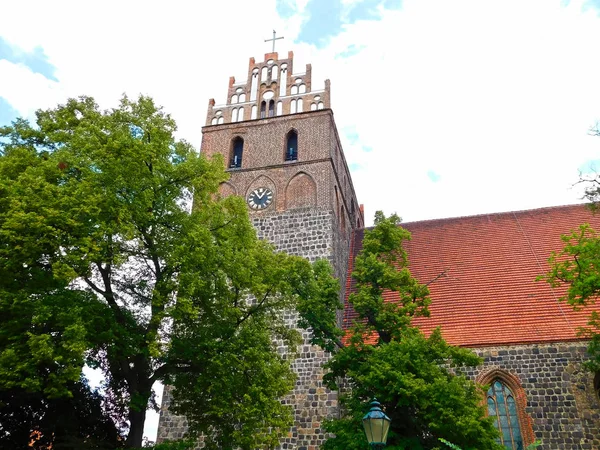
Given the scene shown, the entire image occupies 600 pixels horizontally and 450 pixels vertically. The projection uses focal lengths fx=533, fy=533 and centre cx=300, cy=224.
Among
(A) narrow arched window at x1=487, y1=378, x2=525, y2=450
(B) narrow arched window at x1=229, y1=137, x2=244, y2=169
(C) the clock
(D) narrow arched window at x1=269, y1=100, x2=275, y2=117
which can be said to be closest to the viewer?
(A) narrow arched window at x1=487, y1=378, x2=525, y2=450

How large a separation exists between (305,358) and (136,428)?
5.83 meters

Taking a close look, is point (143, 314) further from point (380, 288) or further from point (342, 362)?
point (380, 288)

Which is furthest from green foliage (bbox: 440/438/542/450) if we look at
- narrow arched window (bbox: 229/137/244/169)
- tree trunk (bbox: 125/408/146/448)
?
narrow arched window (bbox: 229/137/244/169)

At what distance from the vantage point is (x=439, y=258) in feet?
57.1

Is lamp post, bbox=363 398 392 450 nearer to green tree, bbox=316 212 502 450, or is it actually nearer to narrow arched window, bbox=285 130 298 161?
green tree, bbox=316 212 502 450

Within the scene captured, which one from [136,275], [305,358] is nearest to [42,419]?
[136,275]

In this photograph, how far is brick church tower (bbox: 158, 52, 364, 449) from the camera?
14242 mm

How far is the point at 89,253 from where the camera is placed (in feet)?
27.2

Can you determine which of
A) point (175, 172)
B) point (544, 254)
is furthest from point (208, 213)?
point (544, 254)

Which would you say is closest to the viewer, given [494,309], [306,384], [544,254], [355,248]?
[306,384]

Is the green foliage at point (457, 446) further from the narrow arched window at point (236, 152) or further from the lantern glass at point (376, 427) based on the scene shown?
the narrow arched window at point (236, 152)

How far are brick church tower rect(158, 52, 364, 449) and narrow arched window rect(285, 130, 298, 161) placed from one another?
35mm

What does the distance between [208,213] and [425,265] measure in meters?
9.10

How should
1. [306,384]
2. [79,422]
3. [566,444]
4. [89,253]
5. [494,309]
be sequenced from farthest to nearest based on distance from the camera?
[494,309] < [306,384] < [566,444] < [79,422] < [89,253]
